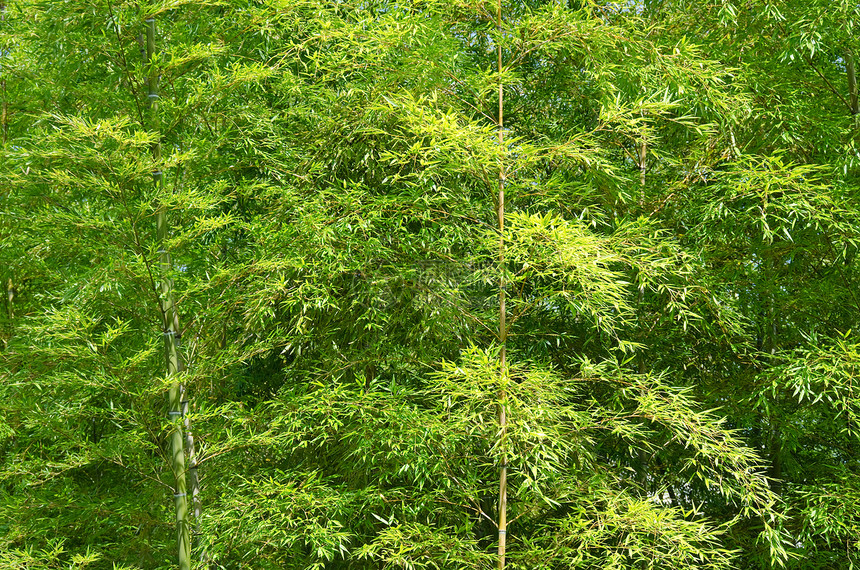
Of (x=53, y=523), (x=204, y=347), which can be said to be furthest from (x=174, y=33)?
(x=53, y=523)

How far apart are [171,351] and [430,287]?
1.27m

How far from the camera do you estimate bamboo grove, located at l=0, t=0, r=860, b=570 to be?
137 inches

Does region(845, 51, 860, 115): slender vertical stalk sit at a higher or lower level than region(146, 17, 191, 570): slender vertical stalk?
higher

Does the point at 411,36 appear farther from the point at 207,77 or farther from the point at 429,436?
the point at 429,436

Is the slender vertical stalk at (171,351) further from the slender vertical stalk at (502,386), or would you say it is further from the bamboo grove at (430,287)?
the slender vertical stalk at (502,386)

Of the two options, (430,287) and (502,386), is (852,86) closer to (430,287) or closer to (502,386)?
(430,287)

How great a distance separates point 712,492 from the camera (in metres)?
4.49

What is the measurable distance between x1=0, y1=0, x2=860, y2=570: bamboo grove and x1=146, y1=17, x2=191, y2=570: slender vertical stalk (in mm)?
15

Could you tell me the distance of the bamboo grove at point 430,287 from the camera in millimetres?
3480

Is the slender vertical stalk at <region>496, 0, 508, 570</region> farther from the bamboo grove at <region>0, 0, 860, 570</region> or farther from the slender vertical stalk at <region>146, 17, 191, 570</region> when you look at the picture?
the slender vertical stalk at <region>146, 17, 191, 570</region>

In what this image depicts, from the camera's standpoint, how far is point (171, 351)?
144 inches

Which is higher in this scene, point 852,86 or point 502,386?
point 852,86

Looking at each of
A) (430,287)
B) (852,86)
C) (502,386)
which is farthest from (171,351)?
(852,86)

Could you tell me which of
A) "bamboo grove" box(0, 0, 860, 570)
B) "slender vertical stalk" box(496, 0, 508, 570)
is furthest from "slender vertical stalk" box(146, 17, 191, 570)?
"slender vertical stalk" box(496, 0, 508, 570)
